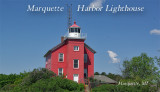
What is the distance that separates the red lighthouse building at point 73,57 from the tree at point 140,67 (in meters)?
9.34

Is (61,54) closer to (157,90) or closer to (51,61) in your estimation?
(51,61)

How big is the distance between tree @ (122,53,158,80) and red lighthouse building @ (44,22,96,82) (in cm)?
934

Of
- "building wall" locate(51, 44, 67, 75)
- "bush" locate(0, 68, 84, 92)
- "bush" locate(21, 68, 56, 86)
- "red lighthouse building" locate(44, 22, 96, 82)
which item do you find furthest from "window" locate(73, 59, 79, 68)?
"bush" locate(21, 68, 56, 86)

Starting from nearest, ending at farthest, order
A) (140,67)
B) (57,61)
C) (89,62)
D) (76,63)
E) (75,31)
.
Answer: (76,63) → (75,31) → (57,61) → (89,62) → (140,67)

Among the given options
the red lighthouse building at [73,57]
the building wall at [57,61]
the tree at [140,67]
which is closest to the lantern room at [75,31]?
the red lighthouse building at [73,57]

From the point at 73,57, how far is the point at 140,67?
1491 cm

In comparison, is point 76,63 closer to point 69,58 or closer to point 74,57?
point 74,57

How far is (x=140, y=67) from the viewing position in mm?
43562

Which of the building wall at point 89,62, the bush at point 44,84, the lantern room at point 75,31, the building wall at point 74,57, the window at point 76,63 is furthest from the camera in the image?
the building wall at point 89,62

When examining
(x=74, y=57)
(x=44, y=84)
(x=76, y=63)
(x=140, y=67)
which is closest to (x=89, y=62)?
(x=76, y=63)

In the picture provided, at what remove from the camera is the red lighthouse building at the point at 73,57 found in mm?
35156

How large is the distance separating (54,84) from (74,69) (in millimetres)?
10689

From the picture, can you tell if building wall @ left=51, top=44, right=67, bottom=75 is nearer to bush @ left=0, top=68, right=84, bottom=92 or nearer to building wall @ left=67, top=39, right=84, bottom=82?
building wall @ left=67, top=39, right=84, bottom=82

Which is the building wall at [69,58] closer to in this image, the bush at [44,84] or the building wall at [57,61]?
the building wall at [57,61]
